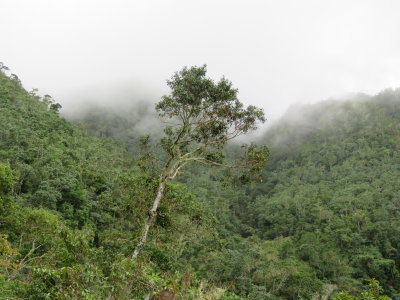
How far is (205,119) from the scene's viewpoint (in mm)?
11266

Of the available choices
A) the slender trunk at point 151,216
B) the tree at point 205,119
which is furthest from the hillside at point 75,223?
the tree at point 205,119

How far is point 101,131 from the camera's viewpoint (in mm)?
97250

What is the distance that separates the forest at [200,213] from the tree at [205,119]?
0.13 meters

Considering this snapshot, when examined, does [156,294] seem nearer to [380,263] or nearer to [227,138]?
[227,138]

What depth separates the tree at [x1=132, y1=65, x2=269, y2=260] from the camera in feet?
35.7

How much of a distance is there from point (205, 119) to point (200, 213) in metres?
3.11

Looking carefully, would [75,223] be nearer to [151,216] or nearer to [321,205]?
[151,216]

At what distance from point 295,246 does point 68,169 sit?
31861 mm

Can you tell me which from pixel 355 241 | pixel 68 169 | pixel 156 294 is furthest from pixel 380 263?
pixel 156 294

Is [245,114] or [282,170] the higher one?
[282,170]

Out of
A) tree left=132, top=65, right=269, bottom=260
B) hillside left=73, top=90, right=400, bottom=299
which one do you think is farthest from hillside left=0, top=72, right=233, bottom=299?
hillside left=73, top=90, right=400, bottom=299

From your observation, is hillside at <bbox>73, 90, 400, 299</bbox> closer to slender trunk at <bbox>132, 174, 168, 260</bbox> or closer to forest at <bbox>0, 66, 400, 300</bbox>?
forest at <bbox>0, 66, 400, 300</bbox>

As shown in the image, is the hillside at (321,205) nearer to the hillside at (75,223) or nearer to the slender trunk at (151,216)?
the hillside at (75,223)

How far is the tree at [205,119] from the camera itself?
1088cm
